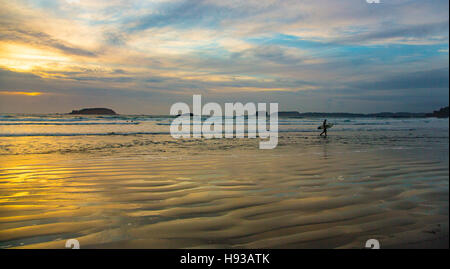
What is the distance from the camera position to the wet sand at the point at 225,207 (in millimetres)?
3395

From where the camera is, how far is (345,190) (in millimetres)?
5570

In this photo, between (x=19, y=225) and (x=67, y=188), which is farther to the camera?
(x=67, y=188)

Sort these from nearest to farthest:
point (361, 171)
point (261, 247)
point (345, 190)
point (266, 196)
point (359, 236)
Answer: point (261, 247), point (359, 236), point (266, 196), point (345, 190), point (361, 171)

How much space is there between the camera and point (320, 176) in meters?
7.04

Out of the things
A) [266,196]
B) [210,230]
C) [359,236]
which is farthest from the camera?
[266,196]

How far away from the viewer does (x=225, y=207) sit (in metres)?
4.58

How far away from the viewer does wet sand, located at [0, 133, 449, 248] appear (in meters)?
3.39

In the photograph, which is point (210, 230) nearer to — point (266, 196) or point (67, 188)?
point (266, 196)

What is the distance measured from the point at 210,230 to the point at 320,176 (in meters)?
4.21

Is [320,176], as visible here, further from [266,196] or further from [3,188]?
[3,188]
